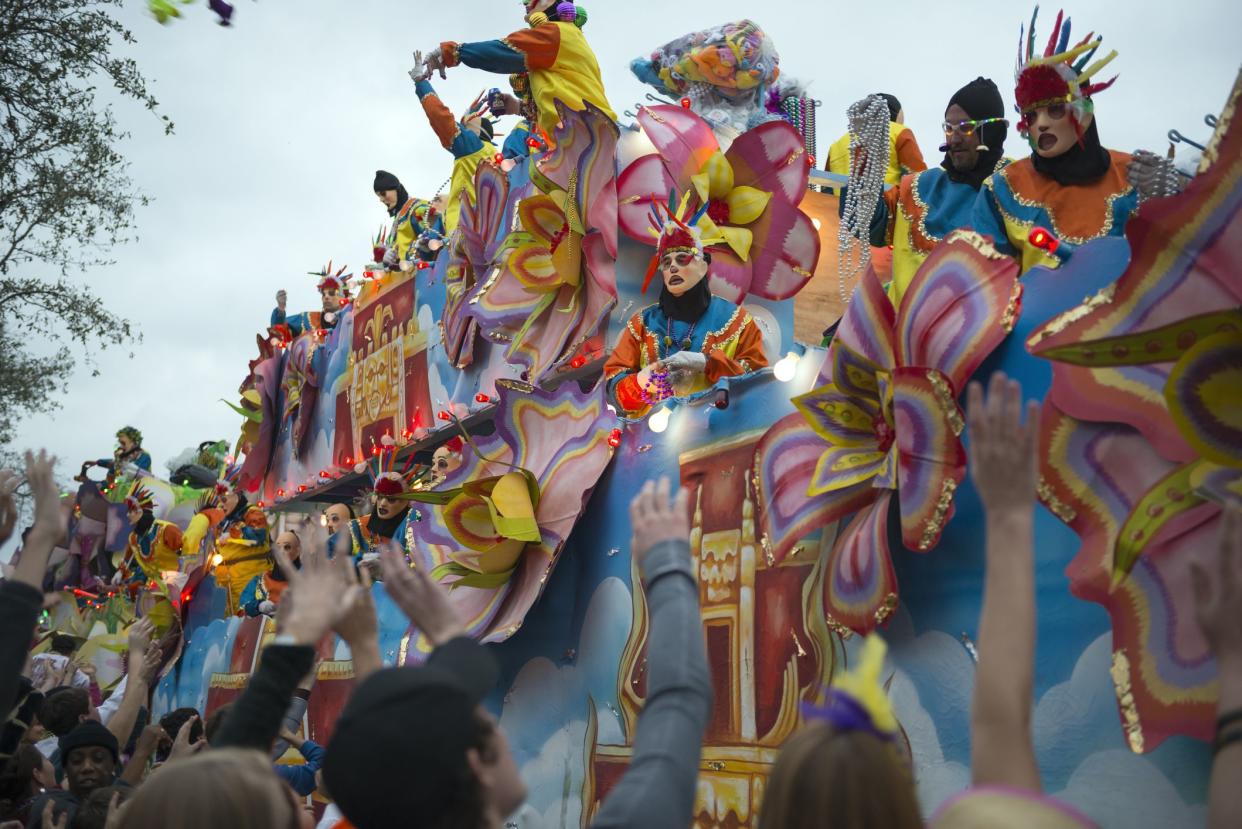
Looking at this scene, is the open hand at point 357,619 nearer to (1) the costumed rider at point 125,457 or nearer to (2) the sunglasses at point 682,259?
(2) the sunglasses at point 682,259

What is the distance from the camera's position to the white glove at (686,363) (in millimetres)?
5258

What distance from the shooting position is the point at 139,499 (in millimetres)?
14125

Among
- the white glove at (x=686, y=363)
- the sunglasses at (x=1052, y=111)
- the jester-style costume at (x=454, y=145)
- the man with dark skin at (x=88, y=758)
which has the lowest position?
the man with dark skin at (x=88, y=758)

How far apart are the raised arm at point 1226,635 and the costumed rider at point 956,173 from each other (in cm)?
285

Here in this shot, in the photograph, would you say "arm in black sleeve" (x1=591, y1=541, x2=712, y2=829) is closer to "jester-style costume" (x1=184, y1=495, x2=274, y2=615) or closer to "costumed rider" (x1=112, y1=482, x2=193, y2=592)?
"jester-style costume" (x1=184, y1=495, x2=274, y2=615)

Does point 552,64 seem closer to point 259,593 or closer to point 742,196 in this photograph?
point 742,196

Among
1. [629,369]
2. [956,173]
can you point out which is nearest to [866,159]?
[956,173]

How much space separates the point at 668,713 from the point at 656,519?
1.16 feet

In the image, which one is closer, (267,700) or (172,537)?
(267,700)

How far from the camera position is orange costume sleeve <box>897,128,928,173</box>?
23.5ft

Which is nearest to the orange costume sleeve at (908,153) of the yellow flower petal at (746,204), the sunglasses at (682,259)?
the yellow flower petal at (746,204)

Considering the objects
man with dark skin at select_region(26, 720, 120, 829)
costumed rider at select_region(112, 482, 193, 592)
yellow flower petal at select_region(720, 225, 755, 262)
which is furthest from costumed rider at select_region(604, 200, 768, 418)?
costumed rider at select_region(112, 482, 193, 592)

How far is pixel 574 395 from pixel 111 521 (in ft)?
34.1

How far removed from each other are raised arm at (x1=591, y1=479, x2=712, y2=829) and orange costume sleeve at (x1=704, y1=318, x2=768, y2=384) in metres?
3.17
